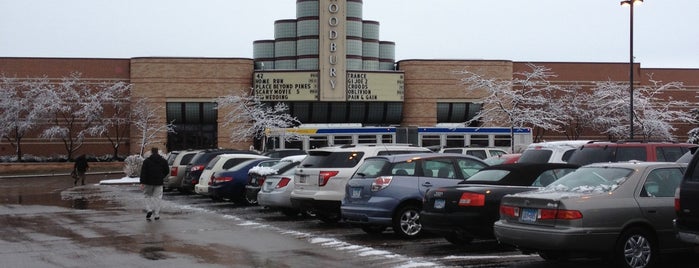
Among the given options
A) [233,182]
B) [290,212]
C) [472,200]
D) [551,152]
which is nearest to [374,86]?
[233,182]

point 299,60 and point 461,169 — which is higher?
point 299,60

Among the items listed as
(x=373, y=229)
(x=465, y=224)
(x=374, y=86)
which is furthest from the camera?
(x=374, y=86)

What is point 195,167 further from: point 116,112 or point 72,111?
point 72,111

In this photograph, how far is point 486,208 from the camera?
1136 centimetres

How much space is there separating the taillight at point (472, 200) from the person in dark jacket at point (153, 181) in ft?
29.2

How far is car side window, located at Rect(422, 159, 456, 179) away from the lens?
1391 centimetres

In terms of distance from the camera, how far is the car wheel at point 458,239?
40.3 feet

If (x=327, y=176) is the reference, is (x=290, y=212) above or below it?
below

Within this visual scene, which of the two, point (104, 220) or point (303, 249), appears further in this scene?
point (104, 220)

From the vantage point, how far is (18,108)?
188ft

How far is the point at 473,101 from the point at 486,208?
1989 inches

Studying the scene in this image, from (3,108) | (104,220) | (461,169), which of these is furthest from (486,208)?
(3,108)

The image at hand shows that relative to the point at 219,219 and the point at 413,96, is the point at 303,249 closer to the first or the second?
the point at 219,219

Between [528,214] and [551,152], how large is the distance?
263 inches
